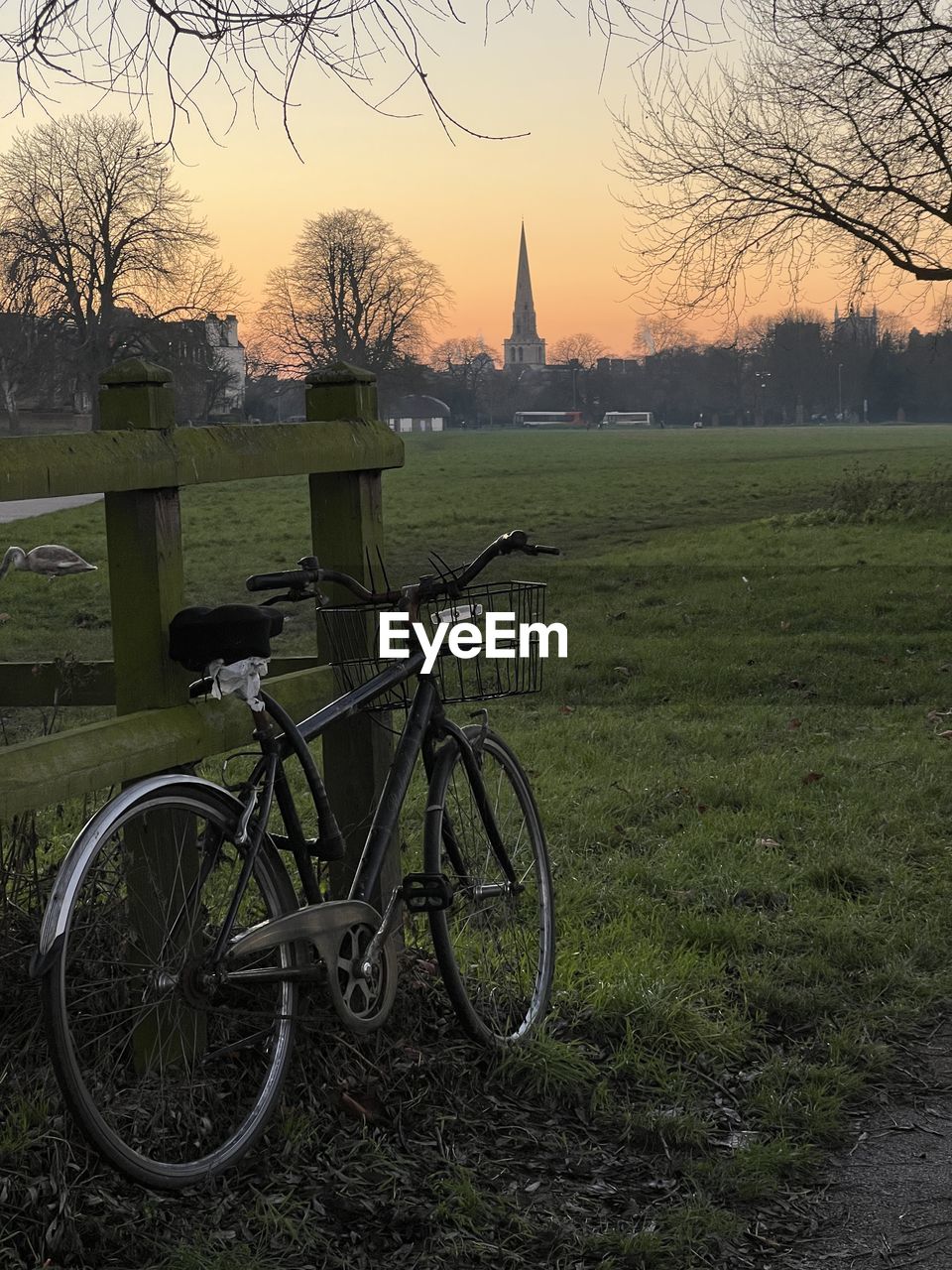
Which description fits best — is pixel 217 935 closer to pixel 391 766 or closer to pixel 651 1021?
pixel 391 766

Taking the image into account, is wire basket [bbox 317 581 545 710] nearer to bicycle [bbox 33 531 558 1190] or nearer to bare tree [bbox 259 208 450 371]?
bicycle [bbox 33 531 558 1190]

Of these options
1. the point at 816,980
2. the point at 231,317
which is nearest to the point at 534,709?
the point at 816,980

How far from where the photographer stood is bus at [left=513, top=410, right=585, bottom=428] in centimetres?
14250

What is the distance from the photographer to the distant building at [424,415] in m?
123

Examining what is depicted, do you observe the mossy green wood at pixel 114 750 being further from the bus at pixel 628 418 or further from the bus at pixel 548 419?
the bus at pixel 628 418

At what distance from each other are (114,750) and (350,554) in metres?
1.13

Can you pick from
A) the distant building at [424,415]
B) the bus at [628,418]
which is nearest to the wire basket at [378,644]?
the distant building at [424,415]

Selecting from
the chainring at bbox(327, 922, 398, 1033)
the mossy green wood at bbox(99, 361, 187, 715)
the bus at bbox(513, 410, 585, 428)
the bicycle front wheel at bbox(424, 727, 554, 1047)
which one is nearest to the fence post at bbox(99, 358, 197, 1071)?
the mossy green wood at bbox(99, 361, 187, 715)

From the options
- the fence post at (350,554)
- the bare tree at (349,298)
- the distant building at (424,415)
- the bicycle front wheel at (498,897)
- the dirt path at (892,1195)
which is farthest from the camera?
the distant building at (424,415)

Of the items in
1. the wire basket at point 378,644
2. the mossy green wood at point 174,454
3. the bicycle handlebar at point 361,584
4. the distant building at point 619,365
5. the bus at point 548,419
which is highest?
the distant building at point 619,365

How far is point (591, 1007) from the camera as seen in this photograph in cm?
414

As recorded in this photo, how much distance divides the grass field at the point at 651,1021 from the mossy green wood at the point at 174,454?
122 centimetres

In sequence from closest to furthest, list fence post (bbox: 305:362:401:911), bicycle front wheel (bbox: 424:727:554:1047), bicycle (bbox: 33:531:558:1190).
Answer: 1. bicycle (bbox: 33:531:558:1190)
2. fence post (bbox: 305:362:401:911)
3. bicycle front wheel (bbox: 424:727:554:1047)

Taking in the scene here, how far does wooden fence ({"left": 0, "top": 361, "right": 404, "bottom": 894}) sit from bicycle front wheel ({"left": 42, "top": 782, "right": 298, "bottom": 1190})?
191 mm
